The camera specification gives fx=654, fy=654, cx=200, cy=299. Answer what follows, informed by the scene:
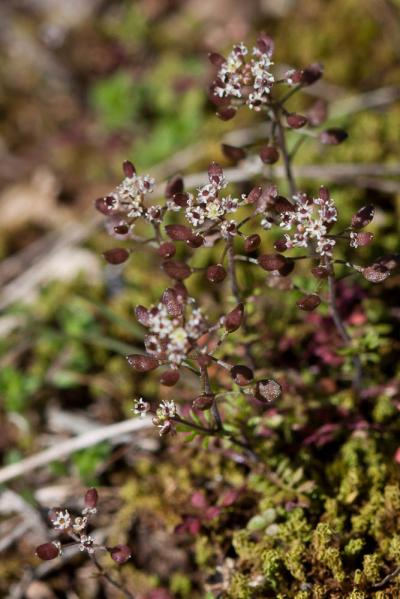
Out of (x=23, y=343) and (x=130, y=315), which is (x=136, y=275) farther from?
(x=23, y=343)

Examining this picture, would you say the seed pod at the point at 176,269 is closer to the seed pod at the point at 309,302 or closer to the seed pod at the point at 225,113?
the seed pod at the point at 309,302

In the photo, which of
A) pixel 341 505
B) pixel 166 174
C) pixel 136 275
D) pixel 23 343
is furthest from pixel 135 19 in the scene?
pixel 341 505

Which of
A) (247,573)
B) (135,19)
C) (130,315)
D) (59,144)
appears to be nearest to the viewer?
A: (247,573)

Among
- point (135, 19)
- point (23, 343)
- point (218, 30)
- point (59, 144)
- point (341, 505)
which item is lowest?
point (341, 505)

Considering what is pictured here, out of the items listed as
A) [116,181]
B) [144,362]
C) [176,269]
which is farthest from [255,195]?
[116,181]

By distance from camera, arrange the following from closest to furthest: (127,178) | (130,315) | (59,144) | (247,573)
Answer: (127,178)
(247,573)
(130,315)
(59,144)

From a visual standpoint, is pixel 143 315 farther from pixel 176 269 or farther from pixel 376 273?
pixel 376 273

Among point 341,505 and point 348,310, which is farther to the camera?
point 348,310
